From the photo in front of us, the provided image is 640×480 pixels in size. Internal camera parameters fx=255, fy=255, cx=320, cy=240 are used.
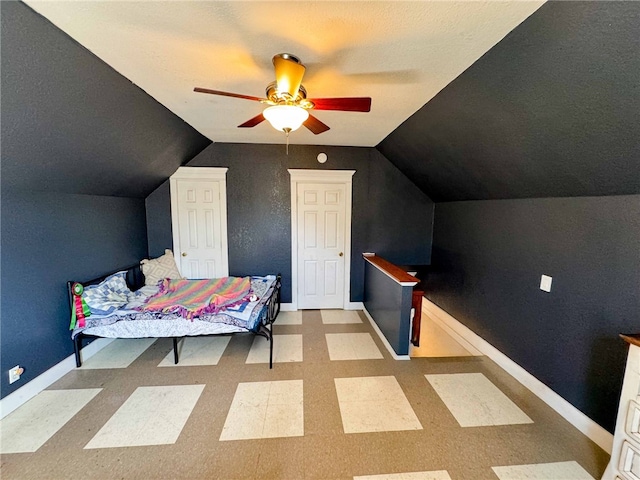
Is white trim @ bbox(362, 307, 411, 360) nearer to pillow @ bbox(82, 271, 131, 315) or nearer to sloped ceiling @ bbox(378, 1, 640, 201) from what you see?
sloped ceiling @ bbox(378, 1, 640, 201)

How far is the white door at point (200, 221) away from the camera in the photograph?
4016 millimetres

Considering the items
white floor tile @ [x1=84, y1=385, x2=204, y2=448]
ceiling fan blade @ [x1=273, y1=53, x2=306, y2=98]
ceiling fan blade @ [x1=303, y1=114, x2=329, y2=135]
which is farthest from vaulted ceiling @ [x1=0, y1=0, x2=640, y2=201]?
white floor tile @ [x1=84, y1=385, x2=204, y2=448]

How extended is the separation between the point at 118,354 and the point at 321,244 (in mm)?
2963

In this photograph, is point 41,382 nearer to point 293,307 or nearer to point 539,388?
point 293,307

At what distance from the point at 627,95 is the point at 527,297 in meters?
1.83

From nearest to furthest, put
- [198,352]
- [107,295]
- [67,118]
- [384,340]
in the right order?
[67,118], [107,295], [198,352], [384,340]

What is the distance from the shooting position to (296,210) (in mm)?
4152

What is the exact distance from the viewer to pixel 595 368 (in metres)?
1.90

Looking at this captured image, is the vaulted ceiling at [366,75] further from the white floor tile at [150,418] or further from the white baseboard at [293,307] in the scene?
the white baseboard at [293,307]

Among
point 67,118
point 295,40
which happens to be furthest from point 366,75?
point 67,118

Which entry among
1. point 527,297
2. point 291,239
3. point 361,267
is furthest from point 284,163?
point 527,297

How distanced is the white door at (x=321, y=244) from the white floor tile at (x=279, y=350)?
1.07 m

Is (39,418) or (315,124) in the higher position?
(315,124)

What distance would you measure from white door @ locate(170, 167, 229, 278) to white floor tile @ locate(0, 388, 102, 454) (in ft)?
6.83
